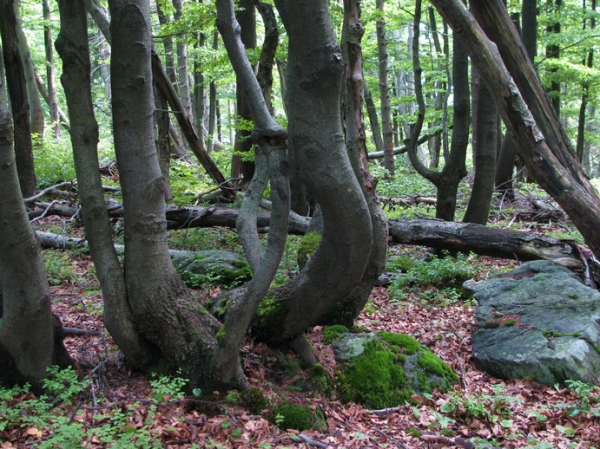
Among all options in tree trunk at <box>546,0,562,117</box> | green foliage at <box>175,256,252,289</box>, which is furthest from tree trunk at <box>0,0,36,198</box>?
tree trunk at <box>546,0,562,117</box>

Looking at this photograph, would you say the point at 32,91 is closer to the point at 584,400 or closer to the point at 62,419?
the point at 62,419

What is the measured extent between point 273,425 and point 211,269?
3.27m

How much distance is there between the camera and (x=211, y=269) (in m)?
6.66

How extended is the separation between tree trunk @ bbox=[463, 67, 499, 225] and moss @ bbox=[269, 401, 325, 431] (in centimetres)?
581

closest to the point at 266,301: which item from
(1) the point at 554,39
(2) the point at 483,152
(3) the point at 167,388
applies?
(3) the point at 167,388

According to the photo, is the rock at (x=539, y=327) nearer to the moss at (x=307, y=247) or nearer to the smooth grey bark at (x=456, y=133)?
the moss at (x=307, y=247)

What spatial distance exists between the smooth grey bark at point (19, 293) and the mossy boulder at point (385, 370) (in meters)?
2.55

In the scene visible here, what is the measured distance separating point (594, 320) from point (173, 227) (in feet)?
21.0

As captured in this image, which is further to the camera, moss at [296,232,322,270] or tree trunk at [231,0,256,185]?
tree trunk at [231,0,256,185]

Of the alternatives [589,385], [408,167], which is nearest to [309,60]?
[589,385]

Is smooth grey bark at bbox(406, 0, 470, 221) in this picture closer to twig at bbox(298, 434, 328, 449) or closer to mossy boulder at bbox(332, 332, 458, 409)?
mossy boulder at bbox(332, 332, 458, 409)

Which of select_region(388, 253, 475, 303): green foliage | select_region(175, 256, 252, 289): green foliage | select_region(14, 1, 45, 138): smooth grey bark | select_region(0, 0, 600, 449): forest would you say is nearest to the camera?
select_region(0, 0, 600, 449): forest

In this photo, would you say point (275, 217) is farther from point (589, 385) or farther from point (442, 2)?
point (589, 385)

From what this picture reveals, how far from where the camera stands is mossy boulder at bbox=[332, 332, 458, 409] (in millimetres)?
4355
